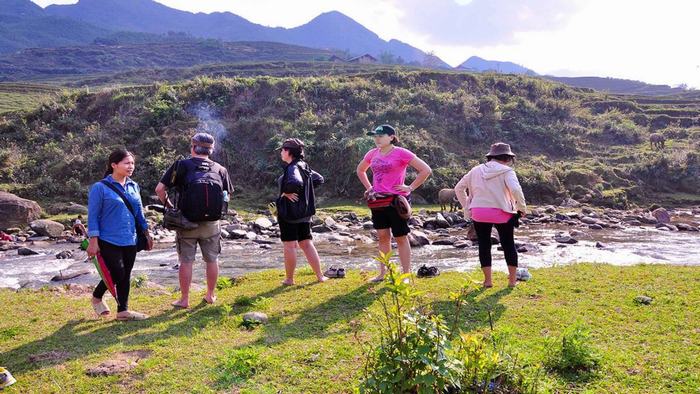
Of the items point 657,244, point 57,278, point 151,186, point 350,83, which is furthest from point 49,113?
point 657,244

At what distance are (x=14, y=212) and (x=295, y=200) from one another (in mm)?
19400

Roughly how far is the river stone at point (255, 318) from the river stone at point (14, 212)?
19.4m

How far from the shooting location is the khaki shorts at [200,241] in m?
6.82

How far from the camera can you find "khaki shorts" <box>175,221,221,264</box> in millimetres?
6820

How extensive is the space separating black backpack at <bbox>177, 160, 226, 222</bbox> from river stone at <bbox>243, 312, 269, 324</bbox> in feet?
4.69

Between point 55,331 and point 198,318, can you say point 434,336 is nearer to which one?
point 198,318

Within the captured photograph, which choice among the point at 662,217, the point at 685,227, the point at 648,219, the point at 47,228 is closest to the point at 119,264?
the point at 47,228

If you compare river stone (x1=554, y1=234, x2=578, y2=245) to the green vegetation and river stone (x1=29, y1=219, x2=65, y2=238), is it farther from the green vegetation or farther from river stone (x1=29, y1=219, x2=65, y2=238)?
river stone (x1=29, y1=219, x2=65, y2=238)

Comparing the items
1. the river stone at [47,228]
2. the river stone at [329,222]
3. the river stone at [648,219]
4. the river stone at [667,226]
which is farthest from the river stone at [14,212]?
the river stone at [648,219]

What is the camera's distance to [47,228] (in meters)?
20.0

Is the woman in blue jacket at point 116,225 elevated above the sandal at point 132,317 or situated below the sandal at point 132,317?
above

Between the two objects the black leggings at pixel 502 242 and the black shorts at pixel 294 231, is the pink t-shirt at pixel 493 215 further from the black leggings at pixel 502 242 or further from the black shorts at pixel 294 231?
the black shorts at pixel 294 231

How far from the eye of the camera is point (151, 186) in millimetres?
28359

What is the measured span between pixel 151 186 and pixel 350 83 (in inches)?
792
